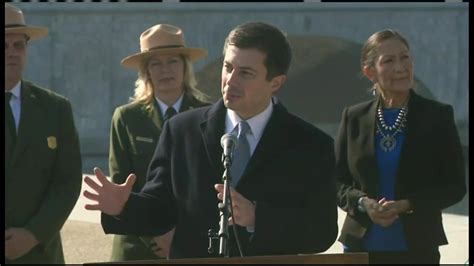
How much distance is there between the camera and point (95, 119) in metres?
20.8

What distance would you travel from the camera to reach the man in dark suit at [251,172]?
18.5 ft

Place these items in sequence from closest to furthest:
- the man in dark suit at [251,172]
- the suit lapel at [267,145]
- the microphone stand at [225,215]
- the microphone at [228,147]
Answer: the microphone stand at [225,215] < the microphone at [228,147] < the man in dark suit at [251,172] < the suit lapel at [267,145]

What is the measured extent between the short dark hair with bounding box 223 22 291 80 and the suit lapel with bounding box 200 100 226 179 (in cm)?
28

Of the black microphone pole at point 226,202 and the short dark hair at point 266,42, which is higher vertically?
the short dark hair at point 266,42

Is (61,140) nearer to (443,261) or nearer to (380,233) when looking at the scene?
(380,233)

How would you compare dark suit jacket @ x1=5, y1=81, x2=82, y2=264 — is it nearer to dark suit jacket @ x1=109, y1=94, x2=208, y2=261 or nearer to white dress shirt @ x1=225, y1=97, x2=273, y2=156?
dark suit jacket @ x1=109, y1=94, x2=208, y2=261

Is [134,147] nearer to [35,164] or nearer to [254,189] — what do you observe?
[35,164]

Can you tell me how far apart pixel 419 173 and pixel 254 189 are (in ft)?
4.40

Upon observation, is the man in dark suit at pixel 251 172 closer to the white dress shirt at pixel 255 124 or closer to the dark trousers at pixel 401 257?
the white dress shirt at pixel 255 124

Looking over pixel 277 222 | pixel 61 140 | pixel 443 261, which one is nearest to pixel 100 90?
pixel 443 261

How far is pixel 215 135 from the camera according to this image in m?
5.80

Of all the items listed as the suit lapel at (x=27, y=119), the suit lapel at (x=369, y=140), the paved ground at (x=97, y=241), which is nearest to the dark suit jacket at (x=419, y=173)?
the suit lapel at (x=369, y=140)

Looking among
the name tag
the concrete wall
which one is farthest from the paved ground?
the concrete wall

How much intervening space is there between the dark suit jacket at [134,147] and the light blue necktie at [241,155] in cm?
160
